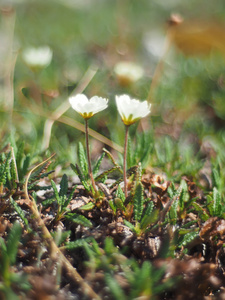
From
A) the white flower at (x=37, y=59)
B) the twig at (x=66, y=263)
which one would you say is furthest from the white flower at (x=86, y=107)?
the white flower at (x=37, y=59)

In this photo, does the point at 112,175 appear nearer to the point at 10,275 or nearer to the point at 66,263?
the point at 66,263

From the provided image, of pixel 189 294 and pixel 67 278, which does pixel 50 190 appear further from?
pixel 189 294

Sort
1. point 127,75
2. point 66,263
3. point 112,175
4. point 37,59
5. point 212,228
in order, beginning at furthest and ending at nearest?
point 127,75 < point 37,59 < point 112,175 < point 212,228 < point 66,263

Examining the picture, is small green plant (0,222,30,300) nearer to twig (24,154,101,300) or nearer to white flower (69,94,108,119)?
twig (24,154,101,300)

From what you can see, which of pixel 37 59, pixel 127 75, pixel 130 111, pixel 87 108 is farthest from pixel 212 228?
pixel 37 59

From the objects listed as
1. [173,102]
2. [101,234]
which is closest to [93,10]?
[173,102]

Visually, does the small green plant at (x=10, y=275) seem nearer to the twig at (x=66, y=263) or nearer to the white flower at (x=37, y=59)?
the twig at (x=66, y=263)

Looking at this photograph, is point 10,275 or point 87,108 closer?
point 10,275
